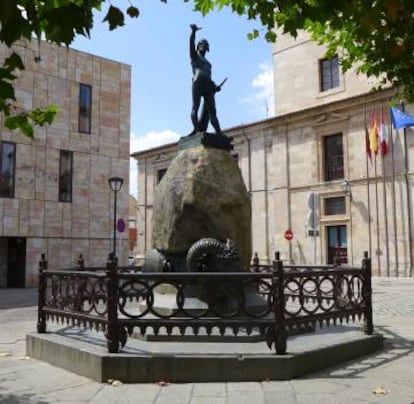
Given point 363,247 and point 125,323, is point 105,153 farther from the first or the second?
point 125,323

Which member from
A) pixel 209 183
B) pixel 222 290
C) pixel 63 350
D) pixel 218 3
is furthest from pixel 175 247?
pixel 218 3

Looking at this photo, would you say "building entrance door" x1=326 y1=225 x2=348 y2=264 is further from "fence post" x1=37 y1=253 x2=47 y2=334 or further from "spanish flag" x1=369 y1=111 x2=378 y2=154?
"fence post" x1=37 y1=253 x2=47 y2=334

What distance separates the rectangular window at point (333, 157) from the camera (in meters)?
28.4

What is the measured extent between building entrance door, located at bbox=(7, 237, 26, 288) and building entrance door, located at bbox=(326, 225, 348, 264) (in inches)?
612

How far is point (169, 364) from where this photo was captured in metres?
5.55

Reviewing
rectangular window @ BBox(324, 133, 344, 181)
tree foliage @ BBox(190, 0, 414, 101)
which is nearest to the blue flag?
rectangular window @ BBox(324, 133, 344, 181)

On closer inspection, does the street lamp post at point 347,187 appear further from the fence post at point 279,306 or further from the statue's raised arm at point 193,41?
the fence post at point 279,306

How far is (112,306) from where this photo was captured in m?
5.85

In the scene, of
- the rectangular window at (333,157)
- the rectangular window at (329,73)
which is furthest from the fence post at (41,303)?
the rectangular window at (329,73)

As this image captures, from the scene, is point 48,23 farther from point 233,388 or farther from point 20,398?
point 233,388

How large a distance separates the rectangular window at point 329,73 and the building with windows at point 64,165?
12795mm

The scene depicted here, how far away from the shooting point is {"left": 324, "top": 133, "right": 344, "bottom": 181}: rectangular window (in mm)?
28375

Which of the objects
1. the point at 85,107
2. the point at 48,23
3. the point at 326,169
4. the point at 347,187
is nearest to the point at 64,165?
the point at 85,107

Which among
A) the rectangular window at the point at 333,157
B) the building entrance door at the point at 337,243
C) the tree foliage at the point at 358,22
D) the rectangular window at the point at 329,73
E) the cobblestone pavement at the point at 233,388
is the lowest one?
the cobblestone pavement at the point at 233,388
